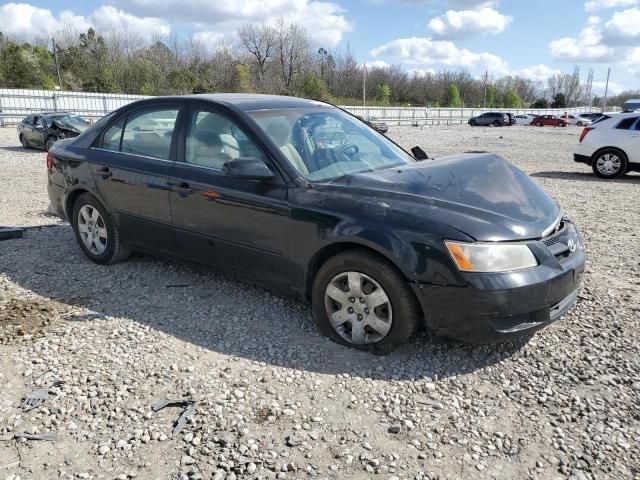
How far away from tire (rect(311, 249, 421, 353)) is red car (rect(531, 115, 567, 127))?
172 ft

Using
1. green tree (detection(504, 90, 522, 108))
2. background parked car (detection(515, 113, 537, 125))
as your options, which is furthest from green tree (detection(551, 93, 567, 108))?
background parked car (detection(515, 113, 537, 125))

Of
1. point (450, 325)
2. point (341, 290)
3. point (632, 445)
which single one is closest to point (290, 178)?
point (341, 290)

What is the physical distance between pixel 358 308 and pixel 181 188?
1.82m

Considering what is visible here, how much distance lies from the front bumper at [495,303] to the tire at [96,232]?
10.5 feet

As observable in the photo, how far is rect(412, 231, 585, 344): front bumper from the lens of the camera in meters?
3.12

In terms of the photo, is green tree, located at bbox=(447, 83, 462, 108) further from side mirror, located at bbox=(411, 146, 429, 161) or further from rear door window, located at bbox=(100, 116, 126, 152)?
rear door window, located at bbox=(100, 116, 126, 152)

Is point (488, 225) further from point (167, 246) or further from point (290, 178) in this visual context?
point (167, 246)

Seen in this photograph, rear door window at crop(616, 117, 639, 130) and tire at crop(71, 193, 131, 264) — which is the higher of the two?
rear door window at crop(616, 117, 639, 130)

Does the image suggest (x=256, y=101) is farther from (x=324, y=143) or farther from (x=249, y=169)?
A: (x=249, y=169)

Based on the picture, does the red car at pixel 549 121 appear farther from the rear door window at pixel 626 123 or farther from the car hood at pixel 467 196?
the car hood at pixel 467 196

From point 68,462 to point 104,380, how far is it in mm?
761

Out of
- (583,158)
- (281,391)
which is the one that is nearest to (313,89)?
(583,158)

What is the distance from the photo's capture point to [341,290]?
359cm

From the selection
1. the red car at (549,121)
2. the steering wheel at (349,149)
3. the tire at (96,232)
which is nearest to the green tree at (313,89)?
the red car at (549,121)
